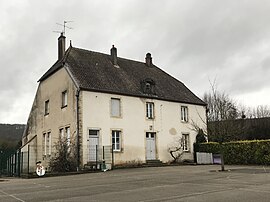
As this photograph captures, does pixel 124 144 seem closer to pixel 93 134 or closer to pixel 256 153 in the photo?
pixel 93 134

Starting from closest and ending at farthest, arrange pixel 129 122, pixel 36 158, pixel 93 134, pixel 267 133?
pixel 93 134 < pixel 129 122 < pixel 36 158 < pixel 267 133

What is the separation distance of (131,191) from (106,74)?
54.3ft

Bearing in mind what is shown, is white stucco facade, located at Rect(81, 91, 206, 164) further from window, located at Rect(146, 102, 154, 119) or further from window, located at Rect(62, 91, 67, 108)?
window, located at Rect(62, 91, 67, 108)

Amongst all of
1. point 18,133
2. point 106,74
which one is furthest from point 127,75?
point 18,133

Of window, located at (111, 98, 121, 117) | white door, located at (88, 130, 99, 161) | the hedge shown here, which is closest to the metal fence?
white door, located at (88, 130, 99, 161)

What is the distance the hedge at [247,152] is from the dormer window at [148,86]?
666cm

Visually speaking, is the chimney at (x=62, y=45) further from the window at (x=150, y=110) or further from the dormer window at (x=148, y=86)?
the window at (x=150, y=110)

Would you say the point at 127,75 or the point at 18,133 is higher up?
the point at 127,75

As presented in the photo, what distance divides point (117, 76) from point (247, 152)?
1136cm

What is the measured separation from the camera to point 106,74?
2606 cm

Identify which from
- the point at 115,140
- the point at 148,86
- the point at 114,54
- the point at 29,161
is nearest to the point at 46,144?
the point at 29,161

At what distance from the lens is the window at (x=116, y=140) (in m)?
24.1

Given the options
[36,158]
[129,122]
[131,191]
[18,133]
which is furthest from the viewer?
[18,133]

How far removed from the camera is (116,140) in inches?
955
